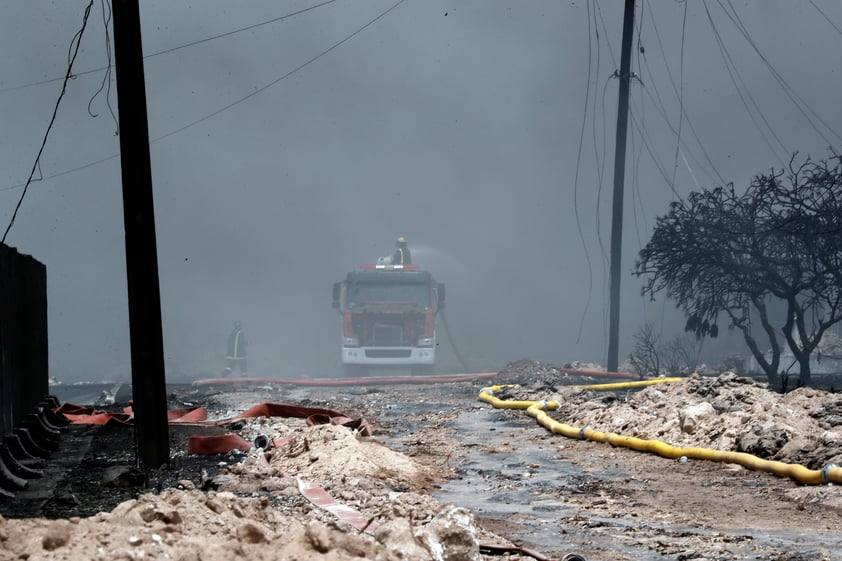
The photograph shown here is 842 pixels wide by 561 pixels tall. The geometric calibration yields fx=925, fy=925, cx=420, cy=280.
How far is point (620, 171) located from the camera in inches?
1166

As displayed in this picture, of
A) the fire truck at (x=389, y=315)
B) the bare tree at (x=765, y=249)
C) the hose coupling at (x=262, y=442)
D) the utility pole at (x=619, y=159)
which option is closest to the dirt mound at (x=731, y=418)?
the hose coupling at (x=262, y=442)

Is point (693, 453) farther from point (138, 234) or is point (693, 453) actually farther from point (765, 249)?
point (765, 249)

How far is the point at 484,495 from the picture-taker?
8.41 meters

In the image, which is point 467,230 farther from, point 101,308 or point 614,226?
A: point 614,226

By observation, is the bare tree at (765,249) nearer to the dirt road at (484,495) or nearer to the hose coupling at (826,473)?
the dirt road at (484,495)

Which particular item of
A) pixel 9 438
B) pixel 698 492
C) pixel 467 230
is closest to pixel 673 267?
pixel 698 492

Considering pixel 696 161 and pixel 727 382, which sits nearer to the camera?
pixel 727 382

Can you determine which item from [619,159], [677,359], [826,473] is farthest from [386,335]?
[826,473]

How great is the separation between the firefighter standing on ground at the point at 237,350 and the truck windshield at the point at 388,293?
5064 mm

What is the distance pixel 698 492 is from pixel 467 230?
69472mm

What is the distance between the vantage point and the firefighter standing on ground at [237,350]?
3356cm

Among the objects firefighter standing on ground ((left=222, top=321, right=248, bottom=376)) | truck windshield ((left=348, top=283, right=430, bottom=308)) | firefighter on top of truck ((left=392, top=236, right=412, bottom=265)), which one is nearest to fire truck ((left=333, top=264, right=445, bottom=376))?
truck windshield ((left=348, top=283, right=430, bottom=308))

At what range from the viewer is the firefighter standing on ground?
33.6 metres

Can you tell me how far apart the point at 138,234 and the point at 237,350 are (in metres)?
25.2
